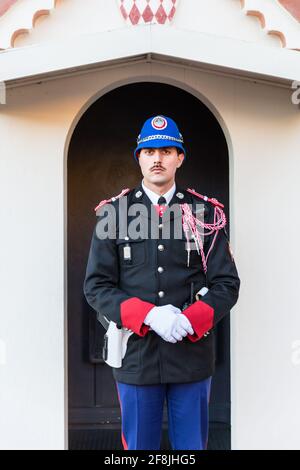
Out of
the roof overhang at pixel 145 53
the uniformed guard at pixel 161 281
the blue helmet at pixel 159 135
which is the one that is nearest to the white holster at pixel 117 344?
the uniformed guard at pixel 161 281

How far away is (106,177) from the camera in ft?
10.9

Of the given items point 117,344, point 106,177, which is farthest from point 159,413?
point 106,177

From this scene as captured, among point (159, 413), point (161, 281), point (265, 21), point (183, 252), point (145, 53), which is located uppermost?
point (265, 21)

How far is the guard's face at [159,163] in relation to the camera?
2082 mm

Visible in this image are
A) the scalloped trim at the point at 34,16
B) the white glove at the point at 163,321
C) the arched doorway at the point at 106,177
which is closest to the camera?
the white glove at the point at 163,321

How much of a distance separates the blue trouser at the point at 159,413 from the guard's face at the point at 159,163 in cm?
87

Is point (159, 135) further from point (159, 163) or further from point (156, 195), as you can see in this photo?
point (156, 195)

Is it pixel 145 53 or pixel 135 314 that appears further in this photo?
pixel 145 53

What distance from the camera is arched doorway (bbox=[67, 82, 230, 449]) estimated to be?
3.33 m

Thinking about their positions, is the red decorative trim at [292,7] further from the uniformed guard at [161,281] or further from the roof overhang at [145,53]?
the uniformed guard at [161,281]

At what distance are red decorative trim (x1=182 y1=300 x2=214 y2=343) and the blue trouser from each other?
27 centimetres

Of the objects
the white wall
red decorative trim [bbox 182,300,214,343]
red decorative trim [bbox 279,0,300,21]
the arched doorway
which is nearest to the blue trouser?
red decorative trim [bbox 182,300,214,343]

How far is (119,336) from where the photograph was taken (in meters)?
2.12

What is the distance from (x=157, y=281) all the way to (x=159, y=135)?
1.99 ft
